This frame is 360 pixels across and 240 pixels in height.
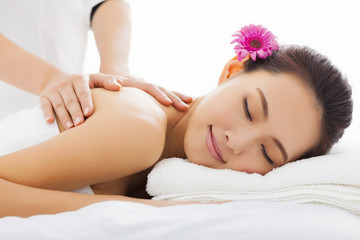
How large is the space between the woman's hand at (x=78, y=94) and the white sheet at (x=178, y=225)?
14.0 inches

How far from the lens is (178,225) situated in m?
0.81

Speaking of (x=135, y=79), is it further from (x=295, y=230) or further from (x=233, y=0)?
(x=233, y=0)

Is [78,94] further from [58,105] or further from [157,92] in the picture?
[157,92]

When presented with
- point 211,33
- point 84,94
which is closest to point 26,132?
point 84,94

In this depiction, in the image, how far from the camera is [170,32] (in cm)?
253

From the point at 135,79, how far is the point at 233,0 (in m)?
1.26

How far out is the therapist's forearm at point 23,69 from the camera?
143 cm

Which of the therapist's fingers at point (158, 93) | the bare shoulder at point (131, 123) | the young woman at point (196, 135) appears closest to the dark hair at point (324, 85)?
the young woman at point (196, 135)

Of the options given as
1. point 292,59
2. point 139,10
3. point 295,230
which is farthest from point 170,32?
point 295,230

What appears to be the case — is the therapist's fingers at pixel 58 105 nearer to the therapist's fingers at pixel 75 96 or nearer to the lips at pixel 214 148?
the therapist's fingers at pixel 75 96

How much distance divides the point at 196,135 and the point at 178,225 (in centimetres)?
49

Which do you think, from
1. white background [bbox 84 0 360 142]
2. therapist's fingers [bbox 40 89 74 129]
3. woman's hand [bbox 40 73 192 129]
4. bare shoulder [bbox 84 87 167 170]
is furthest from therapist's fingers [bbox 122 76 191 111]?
white background [bbox 84 0 360 142]

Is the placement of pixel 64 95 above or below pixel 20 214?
above

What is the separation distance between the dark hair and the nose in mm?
221
